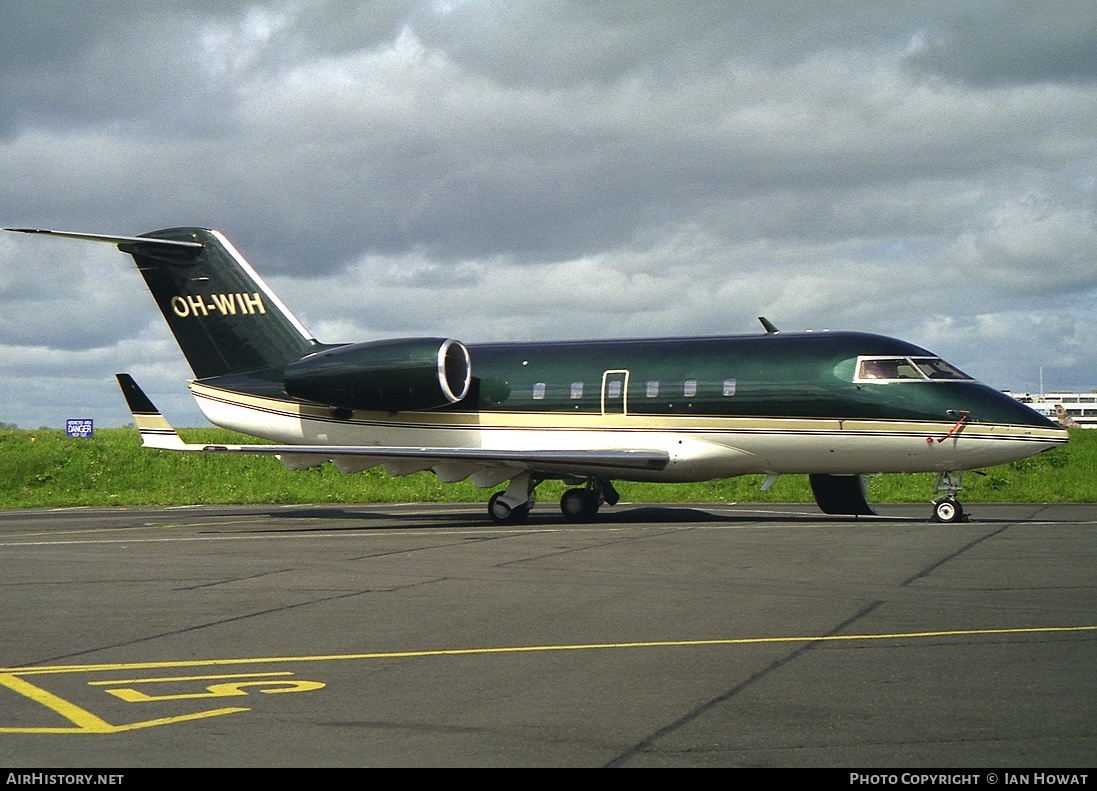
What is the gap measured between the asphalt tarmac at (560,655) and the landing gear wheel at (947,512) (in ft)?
10.5

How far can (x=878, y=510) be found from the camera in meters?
31.3

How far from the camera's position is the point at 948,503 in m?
22.9

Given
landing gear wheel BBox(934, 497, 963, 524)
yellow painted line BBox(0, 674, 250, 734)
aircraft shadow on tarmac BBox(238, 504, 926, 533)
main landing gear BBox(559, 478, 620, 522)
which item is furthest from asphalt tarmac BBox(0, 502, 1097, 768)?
main landing gear BBox(559, 478, 620, 522)

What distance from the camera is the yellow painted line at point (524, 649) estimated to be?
929 centimetres

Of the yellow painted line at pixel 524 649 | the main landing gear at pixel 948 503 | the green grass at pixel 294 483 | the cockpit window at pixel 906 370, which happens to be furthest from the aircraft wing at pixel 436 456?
the yellow painted line at pixel 524 649

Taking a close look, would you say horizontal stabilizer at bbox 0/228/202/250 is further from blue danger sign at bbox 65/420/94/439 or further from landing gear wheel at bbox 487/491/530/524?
blue danger sign at bbox 65/420/94/439

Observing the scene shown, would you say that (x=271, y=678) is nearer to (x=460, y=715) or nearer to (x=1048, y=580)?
(x=460, y=715)

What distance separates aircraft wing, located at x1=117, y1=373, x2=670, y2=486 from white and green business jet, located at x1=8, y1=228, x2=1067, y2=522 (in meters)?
0.05

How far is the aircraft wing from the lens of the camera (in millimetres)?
24562

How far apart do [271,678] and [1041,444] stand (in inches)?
681

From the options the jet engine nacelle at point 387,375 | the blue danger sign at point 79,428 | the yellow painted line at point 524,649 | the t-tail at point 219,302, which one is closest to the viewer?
the yellow painted line at point 524,649

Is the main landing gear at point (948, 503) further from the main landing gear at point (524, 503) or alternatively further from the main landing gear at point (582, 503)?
the main landing gear at point (582, 503)

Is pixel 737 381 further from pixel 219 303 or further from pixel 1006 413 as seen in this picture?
pixel 219 303

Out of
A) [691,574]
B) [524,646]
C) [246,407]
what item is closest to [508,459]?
[246,407]
